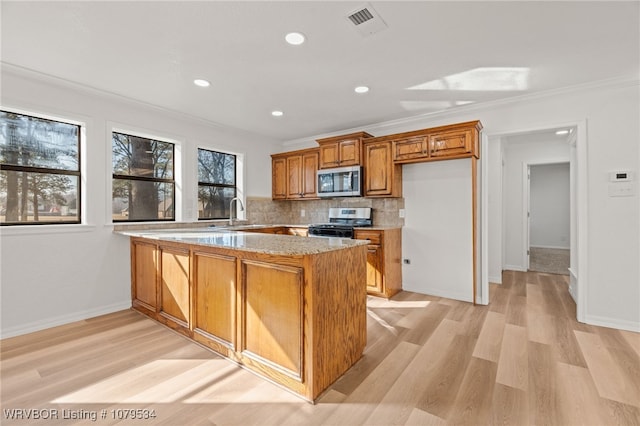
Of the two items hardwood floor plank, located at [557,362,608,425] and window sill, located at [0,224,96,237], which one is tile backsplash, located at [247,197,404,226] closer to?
window sill, located at [0,224,96,237]

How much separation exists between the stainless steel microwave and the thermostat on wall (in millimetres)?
2776

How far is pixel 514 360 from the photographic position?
2326mm

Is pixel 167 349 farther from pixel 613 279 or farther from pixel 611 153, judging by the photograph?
pixel 611 153

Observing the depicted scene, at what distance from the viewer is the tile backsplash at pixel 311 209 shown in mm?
4520

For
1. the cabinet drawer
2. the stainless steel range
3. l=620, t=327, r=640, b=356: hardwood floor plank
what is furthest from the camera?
the stainless steel range

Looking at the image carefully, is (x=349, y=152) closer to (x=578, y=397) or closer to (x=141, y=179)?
(x=141, y=179)

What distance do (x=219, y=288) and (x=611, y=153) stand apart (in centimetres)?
413

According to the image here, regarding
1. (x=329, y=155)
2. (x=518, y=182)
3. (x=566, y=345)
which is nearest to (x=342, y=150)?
(x=329, y=155)

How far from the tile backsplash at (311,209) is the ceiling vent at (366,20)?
8.76 ft

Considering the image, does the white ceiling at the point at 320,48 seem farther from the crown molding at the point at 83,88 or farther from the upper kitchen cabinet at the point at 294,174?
the upper kitchen cabinet at the point at 294,174

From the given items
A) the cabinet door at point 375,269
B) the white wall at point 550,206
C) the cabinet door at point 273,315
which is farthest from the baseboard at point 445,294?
the white wall at point 550,206

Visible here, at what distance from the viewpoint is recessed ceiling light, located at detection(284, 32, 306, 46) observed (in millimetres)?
2234

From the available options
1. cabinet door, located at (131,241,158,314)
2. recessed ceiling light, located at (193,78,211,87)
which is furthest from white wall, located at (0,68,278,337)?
recessed ceiling light, located at (193,78,211,87)

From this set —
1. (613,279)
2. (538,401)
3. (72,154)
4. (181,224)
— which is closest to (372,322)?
(538,401)
